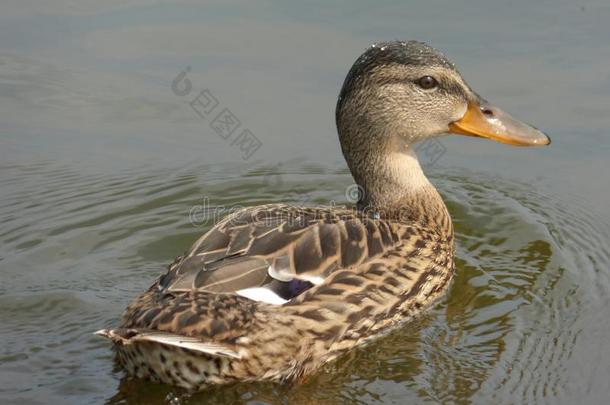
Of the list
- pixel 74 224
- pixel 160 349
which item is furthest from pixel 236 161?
pixel 160 349

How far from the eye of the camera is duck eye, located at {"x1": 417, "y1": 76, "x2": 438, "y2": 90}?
7.43m

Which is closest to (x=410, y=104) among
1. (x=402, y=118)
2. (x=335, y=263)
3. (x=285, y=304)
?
(x=402, y=118)

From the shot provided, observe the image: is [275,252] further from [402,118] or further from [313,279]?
[402,118]

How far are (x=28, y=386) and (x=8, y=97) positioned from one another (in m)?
4.60

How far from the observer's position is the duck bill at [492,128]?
7.61 m

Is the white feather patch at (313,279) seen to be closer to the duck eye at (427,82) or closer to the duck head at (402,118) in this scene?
the duck head at (402,118)

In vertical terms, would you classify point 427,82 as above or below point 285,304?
above

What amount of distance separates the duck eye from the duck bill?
0.35m

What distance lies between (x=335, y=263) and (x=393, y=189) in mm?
1369

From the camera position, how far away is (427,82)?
7.45 metres

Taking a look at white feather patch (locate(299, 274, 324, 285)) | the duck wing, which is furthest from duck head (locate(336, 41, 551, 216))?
white feather patch (locate(299, 274, 324, 285))

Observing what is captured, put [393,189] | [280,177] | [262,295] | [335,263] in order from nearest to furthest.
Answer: [262,295], [335,263], [393,189], [280,177]

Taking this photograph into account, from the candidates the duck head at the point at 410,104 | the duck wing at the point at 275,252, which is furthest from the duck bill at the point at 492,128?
the duck wing at the point at 275,252

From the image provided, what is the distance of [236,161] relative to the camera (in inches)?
364
